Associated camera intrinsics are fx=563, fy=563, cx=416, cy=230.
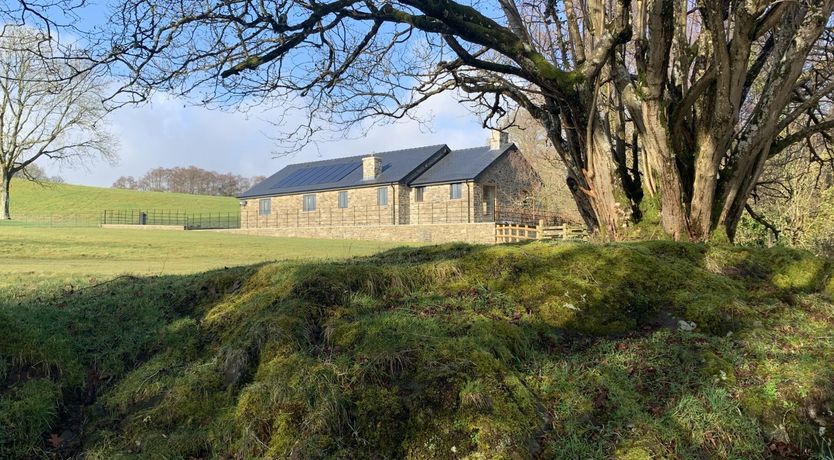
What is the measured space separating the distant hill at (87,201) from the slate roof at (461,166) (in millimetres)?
37889

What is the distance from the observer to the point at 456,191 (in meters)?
39.0

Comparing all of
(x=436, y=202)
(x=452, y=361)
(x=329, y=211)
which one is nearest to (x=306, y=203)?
(x=329, y=211)

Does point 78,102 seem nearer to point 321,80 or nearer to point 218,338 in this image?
point 321,80

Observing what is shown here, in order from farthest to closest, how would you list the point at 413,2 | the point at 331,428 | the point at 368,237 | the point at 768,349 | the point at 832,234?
the point at 368,237
the point at 832,234
the point at 413,2
the point at 768,349
the point at 331,428

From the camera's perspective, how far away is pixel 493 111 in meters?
10.2

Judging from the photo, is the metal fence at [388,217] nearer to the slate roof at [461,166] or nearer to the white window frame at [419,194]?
the white window frame at [419,194]

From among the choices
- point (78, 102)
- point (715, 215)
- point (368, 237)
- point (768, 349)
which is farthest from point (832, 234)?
point (78, 102)

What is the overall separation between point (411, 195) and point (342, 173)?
290 inches

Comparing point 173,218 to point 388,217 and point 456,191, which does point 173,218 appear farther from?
point 456,191

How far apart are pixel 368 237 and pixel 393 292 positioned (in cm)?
3392

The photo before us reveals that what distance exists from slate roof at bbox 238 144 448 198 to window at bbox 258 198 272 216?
548 mm

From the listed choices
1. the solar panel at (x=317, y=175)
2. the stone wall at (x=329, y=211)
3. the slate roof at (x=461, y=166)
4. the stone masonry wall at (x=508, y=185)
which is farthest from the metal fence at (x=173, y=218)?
the stone masonry wall at (x=508, y=185)

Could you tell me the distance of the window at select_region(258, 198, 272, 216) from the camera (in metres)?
46.9

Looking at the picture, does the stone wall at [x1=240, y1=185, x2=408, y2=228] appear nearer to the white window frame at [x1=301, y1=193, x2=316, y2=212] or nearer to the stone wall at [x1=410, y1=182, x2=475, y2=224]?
the white window frame at [x1=301, y1=193, x2=316, y2=212]
